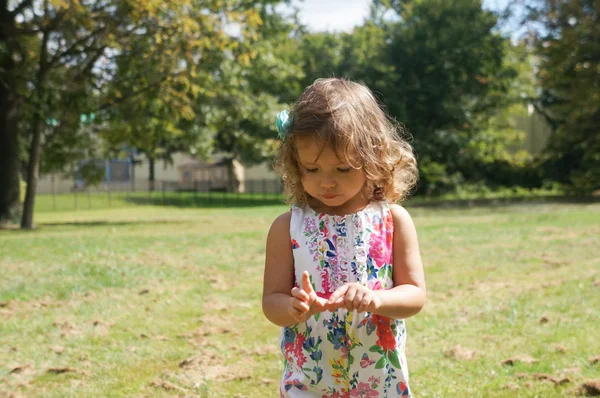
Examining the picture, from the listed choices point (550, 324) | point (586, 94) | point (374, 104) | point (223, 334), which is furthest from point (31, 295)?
point (586, 94)

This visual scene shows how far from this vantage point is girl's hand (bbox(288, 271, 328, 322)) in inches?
82.9

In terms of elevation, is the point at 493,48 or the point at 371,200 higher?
the point at 493,48

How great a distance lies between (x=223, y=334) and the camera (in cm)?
525

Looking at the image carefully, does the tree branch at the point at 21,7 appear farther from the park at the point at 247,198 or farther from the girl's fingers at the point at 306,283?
the girl's fingers at the point at 306,283

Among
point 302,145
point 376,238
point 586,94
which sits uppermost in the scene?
point 586,94

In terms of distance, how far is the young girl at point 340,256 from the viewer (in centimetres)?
242

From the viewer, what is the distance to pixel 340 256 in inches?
95.5

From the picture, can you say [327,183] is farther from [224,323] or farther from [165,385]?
[224,323]

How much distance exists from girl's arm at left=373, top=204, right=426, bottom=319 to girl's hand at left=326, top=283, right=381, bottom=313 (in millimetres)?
184

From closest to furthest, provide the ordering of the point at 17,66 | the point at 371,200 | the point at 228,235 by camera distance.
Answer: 1. the point at 371,200
2. the point at 228,235
3. the point at 17,66

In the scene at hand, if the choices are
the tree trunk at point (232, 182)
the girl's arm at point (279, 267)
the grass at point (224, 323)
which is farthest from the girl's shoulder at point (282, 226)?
the tree trunk at point (232, 182)

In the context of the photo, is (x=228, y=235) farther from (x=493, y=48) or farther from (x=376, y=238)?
(x=493, y=48)

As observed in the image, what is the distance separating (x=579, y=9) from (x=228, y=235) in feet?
54.4

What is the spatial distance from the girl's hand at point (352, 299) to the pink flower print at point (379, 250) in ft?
0.98
